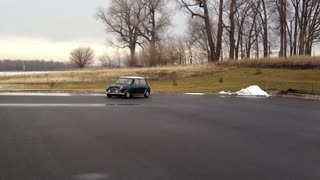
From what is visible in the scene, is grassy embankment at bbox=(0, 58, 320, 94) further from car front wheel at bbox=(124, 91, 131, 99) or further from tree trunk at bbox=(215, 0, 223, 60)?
car front wheel at bbox=(124, 91, 131, 99)

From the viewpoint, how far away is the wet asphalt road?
28.7ft

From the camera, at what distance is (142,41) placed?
94.9 m

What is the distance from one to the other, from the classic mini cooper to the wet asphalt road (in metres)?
15.5

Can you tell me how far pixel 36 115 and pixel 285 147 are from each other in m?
11.1

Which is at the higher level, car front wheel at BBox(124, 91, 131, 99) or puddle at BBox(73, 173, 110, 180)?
puddle at BBox(73, 173, 110, 180)

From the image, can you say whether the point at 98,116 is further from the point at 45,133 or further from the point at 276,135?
the point at 276,135

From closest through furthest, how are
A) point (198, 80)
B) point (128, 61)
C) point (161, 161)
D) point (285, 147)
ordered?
point (161, 161)
point (285, 147)
point (198, 80)
point (128, 61)

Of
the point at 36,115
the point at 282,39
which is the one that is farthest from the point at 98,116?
the point at 282,39

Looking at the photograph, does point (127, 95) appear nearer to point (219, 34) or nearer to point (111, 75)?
point (111, 75)

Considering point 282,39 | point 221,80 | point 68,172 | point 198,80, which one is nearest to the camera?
point 68,172

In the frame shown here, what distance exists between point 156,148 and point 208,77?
48.0 meters

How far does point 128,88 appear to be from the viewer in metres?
34.9

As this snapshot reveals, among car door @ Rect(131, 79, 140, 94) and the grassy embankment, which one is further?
the grassy embankment

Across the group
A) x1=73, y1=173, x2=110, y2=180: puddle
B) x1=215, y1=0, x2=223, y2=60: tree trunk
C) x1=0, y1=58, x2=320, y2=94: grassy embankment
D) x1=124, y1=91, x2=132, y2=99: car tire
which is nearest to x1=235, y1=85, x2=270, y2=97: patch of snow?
x1=0, y1=58, x2=320, y2=94: grassy embankment
